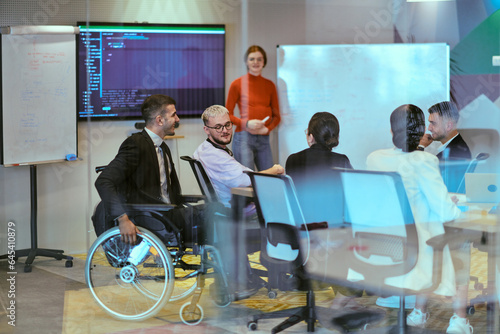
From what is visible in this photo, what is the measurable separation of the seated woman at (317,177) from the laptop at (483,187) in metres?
0.67

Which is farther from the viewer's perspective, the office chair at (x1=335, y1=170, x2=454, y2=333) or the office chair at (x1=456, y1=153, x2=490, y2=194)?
the office chair at (x1=456, y1=153, x2=490, y2=194)

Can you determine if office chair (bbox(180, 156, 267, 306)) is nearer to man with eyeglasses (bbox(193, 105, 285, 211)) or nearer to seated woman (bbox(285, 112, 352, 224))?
man with eyeglasses (bbox(193, 105, 285, 211))

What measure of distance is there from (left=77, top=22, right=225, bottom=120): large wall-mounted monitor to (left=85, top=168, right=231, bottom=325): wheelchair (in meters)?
0.55

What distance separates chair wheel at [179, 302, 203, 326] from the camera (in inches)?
143

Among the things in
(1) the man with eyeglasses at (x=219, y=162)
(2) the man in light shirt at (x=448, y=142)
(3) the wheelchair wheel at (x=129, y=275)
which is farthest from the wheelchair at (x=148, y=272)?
(2) the man in light shirt at (x=448, y=142)

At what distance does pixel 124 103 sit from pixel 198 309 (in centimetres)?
112

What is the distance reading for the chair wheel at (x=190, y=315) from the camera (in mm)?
3635

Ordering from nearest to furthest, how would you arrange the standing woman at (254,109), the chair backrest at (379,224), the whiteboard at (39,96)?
1. the chair backrest at (379,224)
2. the standing woman at (254,109)
3. the whiteboard at (39,96)

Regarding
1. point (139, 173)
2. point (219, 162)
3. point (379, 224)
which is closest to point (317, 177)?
point (379, 224)

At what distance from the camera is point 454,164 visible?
Result: 3623 mm

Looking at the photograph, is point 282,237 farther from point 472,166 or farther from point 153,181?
point 472,166

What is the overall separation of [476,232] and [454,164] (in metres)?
0.39

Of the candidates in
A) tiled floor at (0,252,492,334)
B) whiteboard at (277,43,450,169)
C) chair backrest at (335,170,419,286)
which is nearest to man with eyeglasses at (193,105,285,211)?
whiteboard at (277,43,450,169)

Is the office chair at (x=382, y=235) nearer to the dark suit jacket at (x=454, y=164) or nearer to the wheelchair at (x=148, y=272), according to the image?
the dark suit jacket at (x=454, y=164)
